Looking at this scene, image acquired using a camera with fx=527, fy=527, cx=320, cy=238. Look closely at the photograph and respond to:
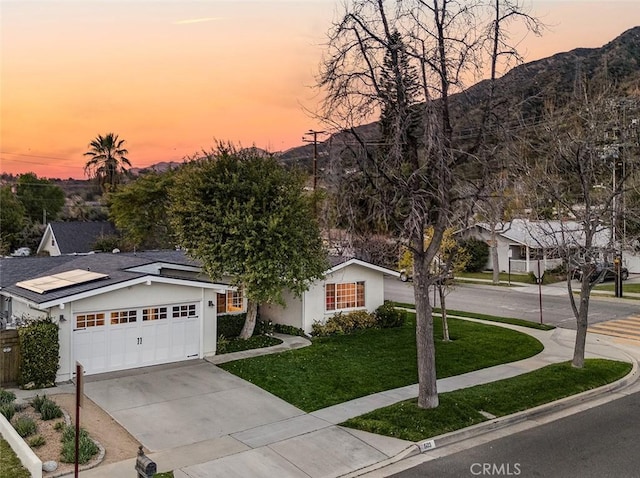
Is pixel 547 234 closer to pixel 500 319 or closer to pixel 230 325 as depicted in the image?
pixel 500 319

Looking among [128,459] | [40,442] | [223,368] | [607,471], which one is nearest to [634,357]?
[607,471]

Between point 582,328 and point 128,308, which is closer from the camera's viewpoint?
point 582,328

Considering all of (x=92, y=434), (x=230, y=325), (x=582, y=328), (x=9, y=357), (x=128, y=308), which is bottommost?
(x=92, y=434)

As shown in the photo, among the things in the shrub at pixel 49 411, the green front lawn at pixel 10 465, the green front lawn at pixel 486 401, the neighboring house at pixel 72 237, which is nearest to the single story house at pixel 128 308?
the shrub at pixel 49 411

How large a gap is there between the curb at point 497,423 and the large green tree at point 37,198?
6462 cm

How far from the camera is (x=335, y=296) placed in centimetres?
2066

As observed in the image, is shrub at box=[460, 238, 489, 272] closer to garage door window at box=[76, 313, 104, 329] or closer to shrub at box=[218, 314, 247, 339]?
shrub at box=[218, 314, 247, 339]

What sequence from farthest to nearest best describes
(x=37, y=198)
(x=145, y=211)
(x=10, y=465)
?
(x=37, y=198), (x=145, y=211), (x=10, y=465)

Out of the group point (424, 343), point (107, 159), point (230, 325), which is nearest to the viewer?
point (424, 343)

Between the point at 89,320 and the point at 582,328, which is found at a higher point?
the point at 89,320

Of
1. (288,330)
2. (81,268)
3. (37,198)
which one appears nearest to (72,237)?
(37,198)

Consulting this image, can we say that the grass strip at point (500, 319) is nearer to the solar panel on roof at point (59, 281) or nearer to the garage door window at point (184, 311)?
the garage door window at point (184, 311)

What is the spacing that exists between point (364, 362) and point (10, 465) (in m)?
9.65

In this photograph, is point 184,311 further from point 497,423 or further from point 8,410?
point 497,423
